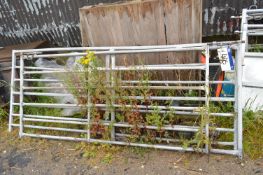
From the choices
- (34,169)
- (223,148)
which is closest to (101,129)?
(34,169)

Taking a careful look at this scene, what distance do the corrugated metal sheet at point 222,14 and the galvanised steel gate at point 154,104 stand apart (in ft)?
3.60

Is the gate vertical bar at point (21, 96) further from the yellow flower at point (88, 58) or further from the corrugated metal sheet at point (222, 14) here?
the corrugated metal sheet at point (222, 14)

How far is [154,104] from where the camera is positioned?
3936 mm

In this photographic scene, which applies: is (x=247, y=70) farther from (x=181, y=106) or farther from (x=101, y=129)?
(x=101, y=129)

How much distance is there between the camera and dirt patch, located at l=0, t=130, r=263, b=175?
3613 millimetres

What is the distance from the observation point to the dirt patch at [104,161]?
3613 mm

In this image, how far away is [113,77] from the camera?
394 centimetres

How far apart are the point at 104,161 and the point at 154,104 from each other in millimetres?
955

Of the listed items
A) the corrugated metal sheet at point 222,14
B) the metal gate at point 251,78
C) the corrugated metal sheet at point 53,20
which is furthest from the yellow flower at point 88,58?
the corrugated metal sheet at point 222,14

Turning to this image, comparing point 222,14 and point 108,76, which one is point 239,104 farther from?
point 222,14

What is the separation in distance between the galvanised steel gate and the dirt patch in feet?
0.36

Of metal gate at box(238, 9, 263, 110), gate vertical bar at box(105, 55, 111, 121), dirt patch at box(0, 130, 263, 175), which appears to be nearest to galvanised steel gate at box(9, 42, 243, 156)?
gate vertical bar at box(105, 55, 111, 121)

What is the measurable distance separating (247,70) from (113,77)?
5.58ft

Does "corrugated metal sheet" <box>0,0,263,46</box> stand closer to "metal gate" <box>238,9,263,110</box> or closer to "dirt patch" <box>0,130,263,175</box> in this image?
"metal gate" <box>238,9,263,110</box>
